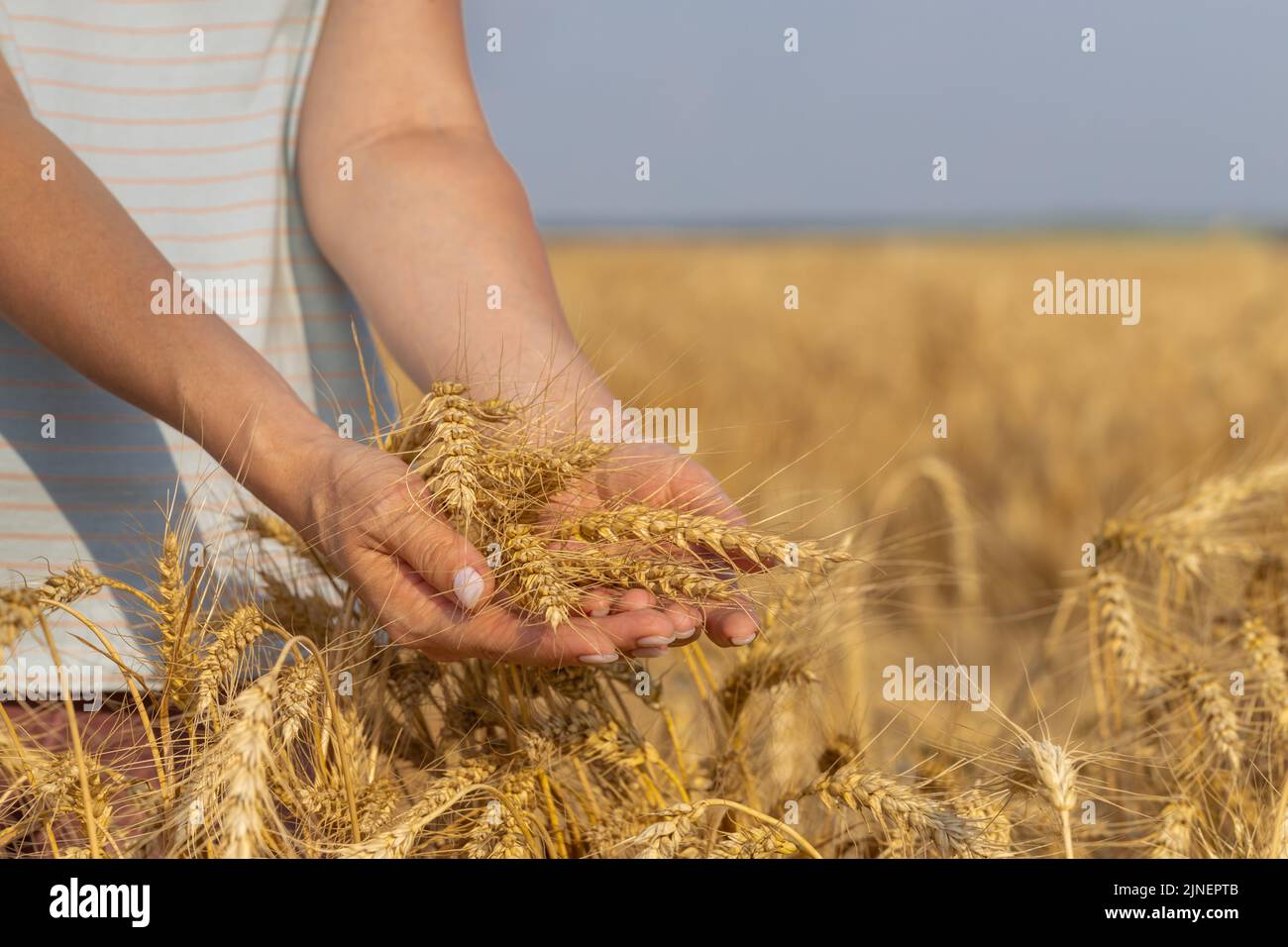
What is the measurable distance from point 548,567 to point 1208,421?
17.4 ft

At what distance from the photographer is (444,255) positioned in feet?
5.31

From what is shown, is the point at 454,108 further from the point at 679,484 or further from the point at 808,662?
the point at 808,662

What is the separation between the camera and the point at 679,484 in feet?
4.22

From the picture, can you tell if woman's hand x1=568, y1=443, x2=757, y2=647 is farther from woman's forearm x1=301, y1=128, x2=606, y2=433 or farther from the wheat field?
woman's forearm x1=301, y1=128, x2=606, y2=433

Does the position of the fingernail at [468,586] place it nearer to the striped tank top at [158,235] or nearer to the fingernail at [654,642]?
the fingernail at [654,642]

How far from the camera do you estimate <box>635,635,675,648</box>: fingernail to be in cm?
107

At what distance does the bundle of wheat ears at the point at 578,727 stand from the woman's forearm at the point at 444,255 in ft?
0.98

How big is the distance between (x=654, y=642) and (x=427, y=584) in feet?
0.81

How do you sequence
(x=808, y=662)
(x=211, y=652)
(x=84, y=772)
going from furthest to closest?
(x=808, y=662)
(x=211, y=652)
(x=84, y=772)

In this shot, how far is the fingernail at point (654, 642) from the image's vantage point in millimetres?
1072

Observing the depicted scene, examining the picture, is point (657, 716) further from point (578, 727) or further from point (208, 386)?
point (208, 386)

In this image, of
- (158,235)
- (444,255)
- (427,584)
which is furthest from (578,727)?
(158,235)

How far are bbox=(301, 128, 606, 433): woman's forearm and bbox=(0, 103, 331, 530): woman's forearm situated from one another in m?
0.32

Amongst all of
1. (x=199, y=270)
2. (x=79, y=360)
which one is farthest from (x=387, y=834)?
(x=199, y=270)
